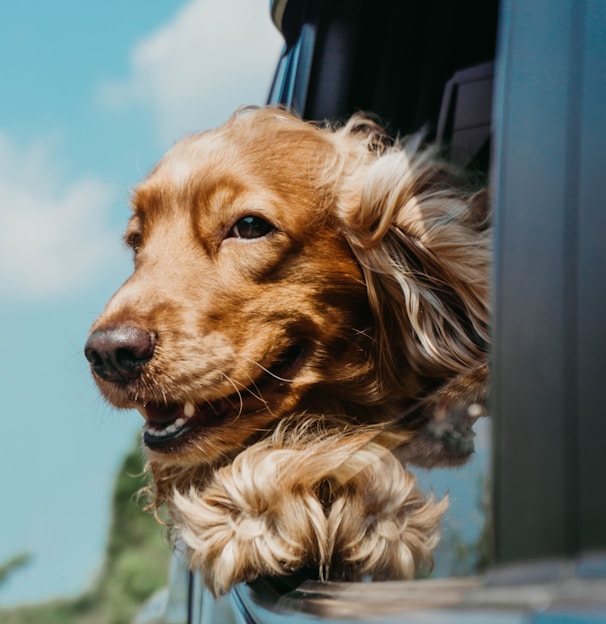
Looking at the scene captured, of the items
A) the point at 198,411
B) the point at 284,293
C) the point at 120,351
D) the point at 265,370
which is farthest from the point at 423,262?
the point at 120,351

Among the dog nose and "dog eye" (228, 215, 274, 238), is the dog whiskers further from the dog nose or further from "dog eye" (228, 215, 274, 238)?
"dog eye" (228, 215, 274, 238)

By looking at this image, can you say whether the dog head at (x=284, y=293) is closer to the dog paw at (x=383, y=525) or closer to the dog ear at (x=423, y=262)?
the dog ear at (x=423, y=262)

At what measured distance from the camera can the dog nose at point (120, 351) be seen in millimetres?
2287

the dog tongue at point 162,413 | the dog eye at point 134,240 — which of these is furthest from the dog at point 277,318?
the dog eye at point 134,240

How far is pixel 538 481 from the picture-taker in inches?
42.1

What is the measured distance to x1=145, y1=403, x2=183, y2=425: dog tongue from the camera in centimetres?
245

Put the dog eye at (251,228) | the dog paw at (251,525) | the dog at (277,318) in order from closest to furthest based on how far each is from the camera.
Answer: the dog paw at (251,525) < the dog at (277,318) < the dog eye at (251,228)

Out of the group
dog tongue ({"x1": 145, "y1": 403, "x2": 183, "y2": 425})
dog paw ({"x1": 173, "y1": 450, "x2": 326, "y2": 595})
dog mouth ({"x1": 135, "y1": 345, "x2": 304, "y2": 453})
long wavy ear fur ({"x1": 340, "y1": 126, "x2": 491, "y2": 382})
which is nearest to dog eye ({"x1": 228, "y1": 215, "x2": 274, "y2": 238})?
long wavy ear fur ({"x1": 340, "y1": 126, "x2": 491, "y2": 382})

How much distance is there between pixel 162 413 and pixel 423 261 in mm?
838

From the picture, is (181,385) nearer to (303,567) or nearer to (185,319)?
(185,319)

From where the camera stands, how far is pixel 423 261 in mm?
2594

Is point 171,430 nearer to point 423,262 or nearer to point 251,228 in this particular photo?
point 251,228

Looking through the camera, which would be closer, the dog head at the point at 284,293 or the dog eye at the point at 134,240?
the dog head at the point at 284,293

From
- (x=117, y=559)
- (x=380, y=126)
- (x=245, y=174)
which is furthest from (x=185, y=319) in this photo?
(x=117, y=559)
